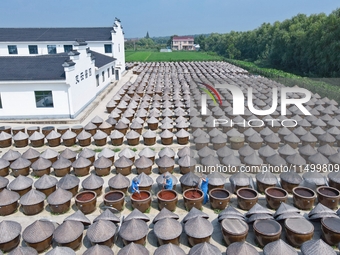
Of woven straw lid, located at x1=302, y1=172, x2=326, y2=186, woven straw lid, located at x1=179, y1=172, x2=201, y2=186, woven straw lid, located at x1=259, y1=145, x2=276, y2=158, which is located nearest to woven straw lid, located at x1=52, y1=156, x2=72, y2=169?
woven straw lid, located at x1=179, y1=172, x2=201, y2=186

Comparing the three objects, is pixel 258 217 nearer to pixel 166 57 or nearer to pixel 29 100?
pixel 29 100

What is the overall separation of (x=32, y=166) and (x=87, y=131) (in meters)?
5.32

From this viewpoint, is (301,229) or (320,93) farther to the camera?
(320,93)

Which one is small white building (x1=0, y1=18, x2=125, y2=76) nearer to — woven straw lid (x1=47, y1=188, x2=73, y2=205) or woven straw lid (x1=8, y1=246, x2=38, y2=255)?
woven straw lid (x1=47, y1=188, x2=73, y2=205)

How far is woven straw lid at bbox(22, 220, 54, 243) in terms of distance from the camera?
9.09m

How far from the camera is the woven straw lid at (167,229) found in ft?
30.1

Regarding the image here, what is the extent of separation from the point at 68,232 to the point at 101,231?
101 centimetres

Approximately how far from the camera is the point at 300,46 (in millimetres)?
52688

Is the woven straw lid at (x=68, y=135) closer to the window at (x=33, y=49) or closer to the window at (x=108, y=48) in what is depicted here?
the window at (x=108, y=48)

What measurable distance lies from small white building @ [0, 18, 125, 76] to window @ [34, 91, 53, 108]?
2113cm

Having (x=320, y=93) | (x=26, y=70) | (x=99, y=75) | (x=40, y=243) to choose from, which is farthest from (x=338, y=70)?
(x=40, y=243)

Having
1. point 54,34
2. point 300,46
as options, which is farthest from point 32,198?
point 300,46

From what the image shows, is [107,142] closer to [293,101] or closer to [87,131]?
[87,131]

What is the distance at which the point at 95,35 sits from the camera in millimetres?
45781
